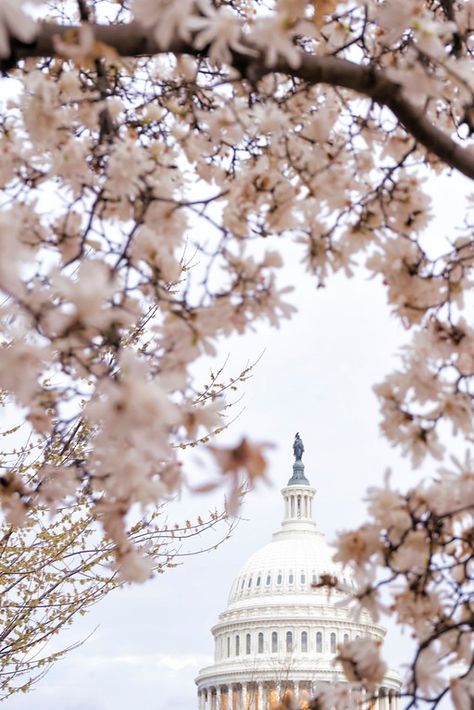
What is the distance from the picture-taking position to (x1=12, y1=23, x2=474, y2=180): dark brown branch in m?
2.55

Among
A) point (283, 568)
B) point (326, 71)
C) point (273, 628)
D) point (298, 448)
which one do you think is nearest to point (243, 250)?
point (326, 71)

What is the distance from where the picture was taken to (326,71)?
2.80m

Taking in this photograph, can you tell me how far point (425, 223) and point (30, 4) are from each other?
1.52 meters

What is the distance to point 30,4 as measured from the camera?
2.00 m

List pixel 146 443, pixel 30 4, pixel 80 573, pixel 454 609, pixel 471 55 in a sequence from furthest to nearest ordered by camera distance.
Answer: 1. pixel 80 573
2. pixel 471 55
3. pixel 454 609
4. pixel 30 4
5. pixel 146 443

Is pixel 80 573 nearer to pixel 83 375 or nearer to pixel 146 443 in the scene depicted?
pixel 83 375

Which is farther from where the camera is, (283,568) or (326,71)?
(283,568)

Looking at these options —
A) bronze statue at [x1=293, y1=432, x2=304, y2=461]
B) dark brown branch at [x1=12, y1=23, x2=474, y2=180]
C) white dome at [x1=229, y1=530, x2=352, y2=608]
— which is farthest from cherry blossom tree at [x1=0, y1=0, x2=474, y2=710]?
bronze statue at [x1=293, y1=432, x2=304, y2=461]

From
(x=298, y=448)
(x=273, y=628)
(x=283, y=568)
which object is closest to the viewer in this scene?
(x=273, y=628)

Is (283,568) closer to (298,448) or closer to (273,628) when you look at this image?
(273,628)

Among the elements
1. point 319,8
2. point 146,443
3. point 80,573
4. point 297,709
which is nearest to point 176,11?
point 146,443

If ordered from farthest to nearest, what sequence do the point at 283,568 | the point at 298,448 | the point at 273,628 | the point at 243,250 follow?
the point at 298,448
the point at 283,568
the point at 273,628
the point at 243,250

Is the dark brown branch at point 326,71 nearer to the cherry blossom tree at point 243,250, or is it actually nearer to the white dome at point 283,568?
the cherry blossom tree at point 243,250

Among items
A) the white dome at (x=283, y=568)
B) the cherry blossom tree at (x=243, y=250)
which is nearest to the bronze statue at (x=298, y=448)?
the white dome at (x=283, y=568)
